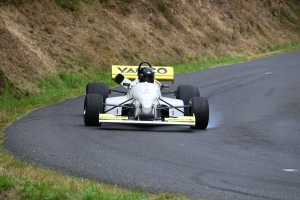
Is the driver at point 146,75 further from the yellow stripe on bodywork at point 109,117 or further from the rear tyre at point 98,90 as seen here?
the yellow stripe on bodywork at point 109,117

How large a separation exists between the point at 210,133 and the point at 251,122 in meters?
2.56

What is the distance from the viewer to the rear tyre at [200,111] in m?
16.3

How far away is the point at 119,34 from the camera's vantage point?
114ft

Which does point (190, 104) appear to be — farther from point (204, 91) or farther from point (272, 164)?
→ point (204, 91)

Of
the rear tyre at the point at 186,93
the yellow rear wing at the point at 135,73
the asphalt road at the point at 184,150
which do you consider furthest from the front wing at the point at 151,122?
the yellow rear wing at the point at 135,73

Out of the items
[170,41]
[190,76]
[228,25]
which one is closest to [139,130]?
[190,76]

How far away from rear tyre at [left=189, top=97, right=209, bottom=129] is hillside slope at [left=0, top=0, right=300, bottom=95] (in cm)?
802

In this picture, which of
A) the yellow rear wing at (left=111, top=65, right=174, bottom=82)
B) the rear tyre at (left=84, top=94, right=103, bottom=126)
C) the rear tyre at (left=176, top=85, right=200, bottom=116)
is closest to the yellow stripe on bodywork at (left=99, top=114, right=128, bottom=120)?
the rear tyre at (left=84, top=94, right=103, bottom=126)

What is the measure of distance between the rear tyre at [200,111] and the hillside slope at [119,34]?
26.3 ft

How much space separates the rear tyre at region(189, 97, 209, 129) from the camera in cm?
1633

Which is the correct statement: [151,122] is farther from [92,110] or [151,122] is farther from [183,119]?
[92,110]

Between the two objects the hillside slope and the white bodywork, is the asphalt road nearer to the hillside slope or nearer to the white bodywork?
the white bodywork

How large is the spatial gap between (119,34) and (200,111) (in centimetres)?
1878

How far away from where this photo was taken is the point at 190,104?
1683 cm
